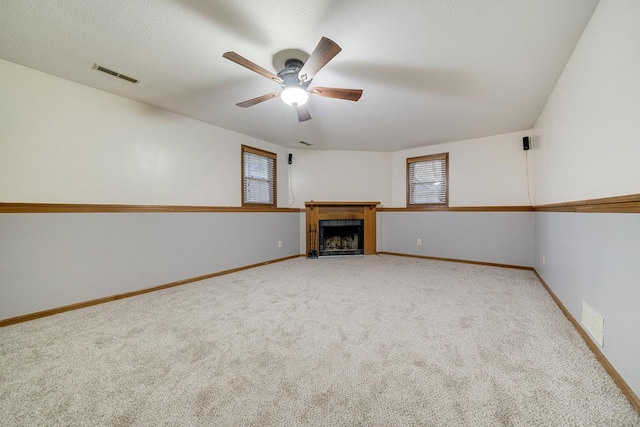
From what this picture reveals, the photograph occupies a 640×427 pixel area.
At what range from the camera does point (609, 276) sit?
134 cm

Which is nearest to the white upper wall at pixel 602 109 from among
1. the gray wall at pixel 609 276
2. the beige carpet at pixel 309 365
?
the gray wall at pixel 609 276

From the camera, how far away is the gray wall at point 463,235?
382cm

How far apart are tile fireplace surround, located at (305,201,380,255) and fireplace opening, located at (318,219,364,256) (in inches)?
3.5

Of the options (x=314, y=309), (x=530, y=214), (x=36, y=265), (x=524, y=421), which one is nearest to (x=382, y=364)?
(x=524, y=421)

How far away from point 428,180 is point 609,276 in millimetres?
3628

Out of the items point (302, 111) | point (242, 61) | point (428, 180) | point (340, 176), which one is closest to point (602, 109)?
point (302, 111)

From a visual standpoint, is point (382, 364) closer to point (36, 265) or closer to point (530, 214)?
point (36, 265)

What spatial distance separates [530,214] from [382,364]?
12.5 feet

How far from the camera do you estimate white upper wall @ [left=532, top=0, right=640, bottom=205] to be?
3.89ft

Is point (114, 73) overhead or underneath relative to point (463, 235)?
overhead

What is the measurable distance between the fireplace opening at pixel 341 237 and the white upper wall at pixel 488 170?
6.08ft

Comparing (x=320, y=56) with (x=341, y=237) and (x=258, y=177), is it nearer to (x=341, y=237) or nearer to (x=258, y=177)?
(x=258, y=177)

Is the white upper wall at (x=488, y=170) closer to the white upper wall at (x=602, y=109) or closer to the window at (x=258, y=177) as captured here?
the white upper wall at (x=602, y=109)

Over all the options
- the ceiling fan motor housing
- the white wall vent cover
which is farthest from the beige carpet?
the ceiling fan motor housing
